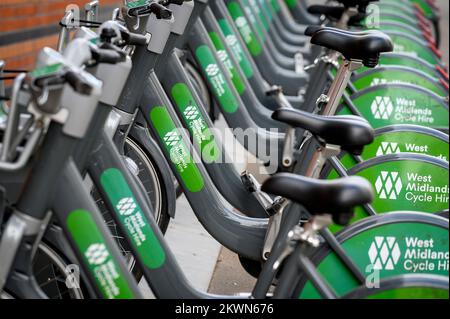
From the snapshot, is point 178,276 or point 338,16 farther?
point 338,16

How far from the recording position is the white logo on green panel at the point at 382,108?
4.86 meters

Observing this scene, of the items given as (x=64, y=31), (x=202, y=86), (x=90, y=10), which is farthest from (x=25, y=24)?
(x=64, y=31)

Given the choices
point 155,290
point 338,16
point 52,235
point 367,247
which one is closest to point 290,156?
point 367,247

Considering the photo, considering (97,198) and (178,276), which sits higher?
(178,276)

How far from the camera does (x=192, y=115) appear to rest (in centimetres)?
412

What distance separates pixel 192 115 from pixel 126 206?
1193 mm

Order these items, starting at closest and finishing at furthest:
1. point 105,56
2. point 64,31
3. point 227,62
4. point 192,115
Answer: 1. point 105,56
2. point 64,31
3. point 192,115
4. point 227,62

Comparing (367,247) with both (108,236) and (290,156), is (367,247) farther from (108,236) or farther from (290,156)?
(108,236)

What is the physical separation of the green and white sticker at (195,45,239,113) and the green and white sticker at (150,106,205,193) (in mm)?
1236

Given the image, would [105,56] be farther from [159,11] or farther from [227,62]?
[227,62]

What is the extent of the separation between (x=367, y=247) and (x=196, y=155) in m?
1.17

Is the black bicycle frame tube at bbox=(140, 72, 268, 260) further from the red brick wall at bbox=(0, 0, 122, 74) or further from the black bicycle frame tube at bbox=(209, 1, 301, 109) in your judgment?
the black bicycle frame tube at bbox=(209, 1, 301, 109)

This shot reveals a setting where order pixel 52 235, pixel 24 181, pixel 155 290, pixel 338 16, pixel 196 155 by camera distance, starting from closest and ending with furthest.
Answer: pixel 24 181 → pixel 52 235 → pixel 155 290 → pixel 196 155 → pixel 338 16

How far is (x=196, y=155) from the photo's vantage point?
391 cm
